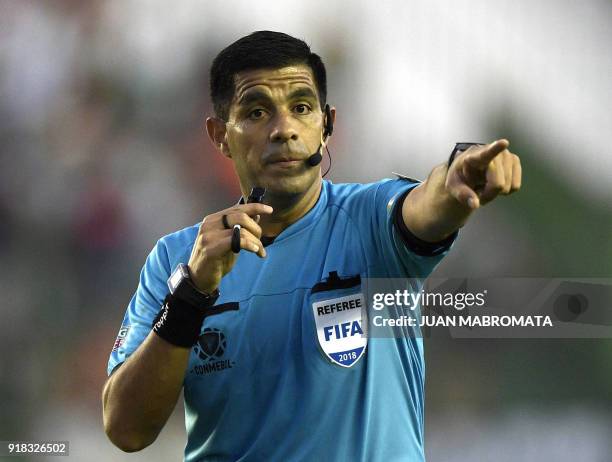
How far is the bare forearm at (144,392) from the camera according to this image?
238 centimetres

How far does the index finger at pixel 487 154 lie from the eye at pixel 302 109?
33.9 inches

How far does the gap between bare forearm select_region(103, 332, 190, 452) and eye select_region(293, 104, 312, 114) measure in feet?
2.49

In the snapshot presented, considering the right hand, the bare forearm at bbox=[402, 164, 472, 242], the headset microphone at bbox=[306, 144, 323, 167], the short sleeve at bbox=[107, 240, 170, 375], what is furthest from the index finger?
the short sleeve at bbox=[107, 240, 170, 375]

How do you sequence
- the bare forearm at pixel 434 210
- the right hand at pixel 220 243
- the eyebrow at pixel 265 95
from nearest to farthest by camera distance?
the bare forearm at pixel 434 210 < the right hand at pixel 220 243 < the eyebrow at pixel 265 95

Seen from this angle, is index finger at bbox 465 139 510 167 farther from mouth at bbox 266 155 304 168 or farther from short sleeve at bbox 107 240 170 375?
short sleeve at bbox 107 240 170 375

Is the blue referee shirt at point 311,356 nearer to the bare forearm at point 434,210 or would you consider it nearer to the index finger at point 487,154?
the bare forearm at point 434,210

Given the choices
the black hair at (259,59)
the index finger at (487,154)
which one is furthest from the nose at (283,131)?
the index finger at (487,154)

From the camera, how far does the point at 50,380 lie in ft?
17.1

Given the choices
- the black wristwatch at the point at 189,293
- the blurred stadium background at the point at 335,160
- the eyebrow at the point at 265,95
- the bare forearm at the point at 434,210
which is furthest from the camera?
the blurred stadium background at the point at 335,160

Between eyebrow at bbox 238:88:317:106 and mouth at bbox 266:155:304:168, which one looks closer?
mouth at bbox 266:155:304:168

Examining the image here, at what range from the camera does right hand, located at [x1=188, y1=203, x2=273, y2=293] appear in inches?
84.7

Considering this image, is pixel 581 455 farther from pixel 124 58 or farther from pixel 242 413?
pixel 124 58

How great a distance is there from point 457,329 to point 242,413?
2.59 m

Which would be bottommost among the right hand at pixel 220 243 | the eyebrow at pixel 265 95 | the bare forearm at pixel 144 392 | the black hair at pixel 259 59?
the bare forearm at pixel 144 392
